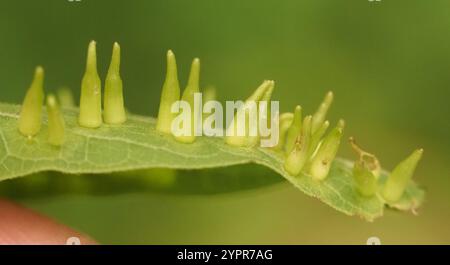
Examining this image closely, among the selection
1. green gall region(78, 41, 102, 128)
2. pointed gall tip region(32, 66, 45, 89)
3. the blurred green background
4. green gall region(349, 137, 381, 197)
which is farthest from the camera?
the blurred green background

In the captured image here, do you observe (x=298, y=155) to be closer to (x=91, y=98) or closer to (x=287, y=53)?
(x=91, y=98)

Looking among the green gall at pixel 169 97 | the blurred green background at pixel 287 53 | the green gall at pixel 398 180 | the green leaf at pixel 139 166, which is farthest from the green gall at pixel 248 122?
the blurred green background at pixel 287 53

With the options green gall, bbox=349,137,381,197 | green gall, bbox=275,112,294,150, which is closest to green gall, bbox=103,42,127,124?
green gall, bbox=275,112,294,150

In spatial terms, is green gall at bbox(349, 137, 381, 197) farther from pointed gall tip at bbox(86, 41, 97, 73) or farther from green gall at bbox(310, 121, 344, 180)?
pointed gall tip at bbox(86, 41, 97, 73)

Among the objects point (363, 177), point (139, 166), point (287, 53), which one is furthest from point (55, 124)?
point (287, 53)

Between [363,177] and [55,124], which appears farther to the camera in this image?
[363,177]

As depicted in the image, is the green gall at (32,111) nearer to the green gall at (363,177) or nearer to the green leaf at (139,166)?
the green leaf at (139,166)
